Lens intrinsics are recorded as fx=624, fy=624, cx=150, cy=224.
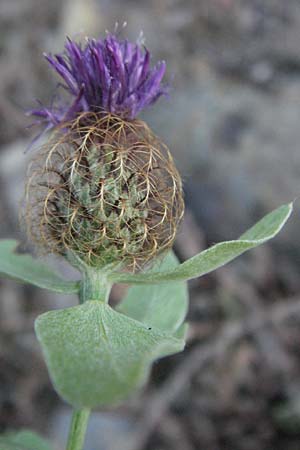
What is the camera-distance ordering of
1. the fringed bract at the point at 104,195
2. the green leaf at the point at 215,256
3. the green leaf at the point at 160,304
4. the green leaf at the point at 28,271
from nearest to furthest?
1. the green leaf at the point at 215,256
2. the fringed bract at the point at 104,195
3. the green leaf at the point at 28,271
4. the green leaf at the point at 160,304

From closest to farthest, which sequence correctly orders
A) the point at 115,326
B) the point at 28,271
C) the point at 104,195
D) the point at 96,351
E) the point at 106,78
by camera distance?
the point at 96,351 < the point at 115,326 < the point at 104,195 < the point at 106,78 < the point at 28,271

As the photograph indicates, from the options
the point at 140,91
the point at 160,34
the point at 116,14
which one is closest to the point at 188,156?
the point at 160,34

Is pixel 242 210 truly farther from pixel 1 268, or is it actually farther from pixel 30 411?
pixel 1 268

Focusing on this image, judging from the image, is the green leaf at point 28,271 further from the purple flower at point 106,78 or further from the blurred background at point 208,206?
the blurred background at point 208,206

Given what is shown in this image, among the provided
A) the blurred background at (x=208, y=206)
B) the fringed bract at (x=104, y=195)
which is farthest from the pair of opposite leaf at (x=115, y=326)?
the blurred background at (x=208, y=206)

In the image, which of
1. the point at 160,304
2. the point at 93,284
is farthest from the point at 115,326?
the point at 160,304

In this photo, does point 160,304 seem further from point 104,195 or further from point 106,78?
point 106,78

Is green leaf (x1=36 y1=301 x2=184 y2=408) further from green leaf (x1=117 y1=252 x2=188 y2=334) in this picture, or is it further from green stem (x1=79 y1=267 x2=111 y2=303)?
green leaf (x1=117 y1=252 x2=188 y2=334)
